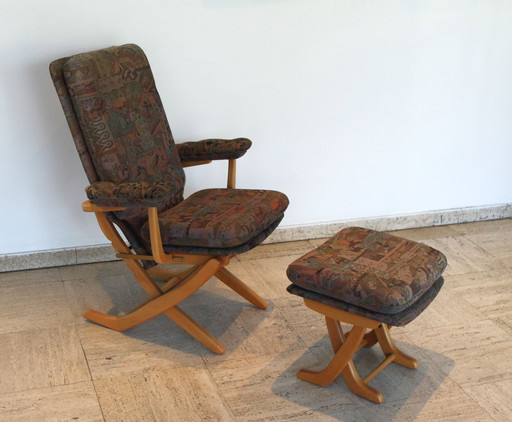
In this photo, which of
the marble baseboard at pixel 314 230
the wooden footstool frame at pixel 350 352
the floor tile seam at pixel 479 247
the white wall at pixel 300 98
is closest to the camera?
the wooden footstool frame at pixel 350 352

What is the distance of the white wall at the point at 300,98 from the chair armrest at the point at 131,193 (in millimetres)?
784

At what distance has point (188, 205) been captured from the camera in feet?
10.1

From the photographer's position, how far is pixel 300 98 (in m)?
3.69

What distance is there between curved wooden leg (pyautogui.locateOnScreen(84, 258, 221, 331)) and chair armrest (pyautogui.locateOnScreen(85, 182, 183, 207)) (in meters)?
0.35

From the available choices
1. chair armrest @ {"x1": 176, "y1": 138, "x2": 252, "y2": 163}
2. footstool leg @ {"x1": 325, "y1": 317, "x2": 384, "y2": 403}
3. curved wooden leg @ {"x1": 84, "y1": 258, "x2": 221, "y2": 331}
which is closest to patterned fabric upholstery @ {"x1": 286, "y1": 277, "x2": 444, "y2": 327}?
footstool leg @ {"x1": 325, "y1": 317, "x2": 384, "y2": 403}

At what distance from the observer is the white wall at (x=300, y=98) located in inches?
130

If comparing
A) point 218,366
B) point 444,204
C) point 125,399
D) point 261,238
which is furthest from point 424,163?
point 125,399

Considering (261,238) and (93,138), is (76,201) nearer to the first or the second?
(93,138)

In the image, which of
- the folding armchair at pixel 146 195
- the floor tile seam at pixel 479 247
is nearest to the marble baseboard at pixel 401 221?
the floor tile seam at pixel 479 247

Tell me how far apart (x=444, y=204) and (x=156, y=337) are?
2.01 meters

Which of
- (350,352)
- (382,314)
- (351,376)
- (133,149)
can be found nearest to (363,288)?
(382,314)

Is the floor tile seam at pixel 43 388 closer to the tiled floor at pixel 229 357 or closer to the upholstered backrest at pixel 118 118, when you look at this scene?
the tiled floor at pixel 229 357

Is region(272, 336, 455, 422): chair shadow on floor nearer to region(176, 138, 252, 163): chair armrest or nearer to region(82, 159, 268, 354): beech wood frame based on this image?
region(82, 159, 268, 354): beech wood frame

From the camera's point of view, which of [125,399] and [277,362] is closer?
[125,399]
